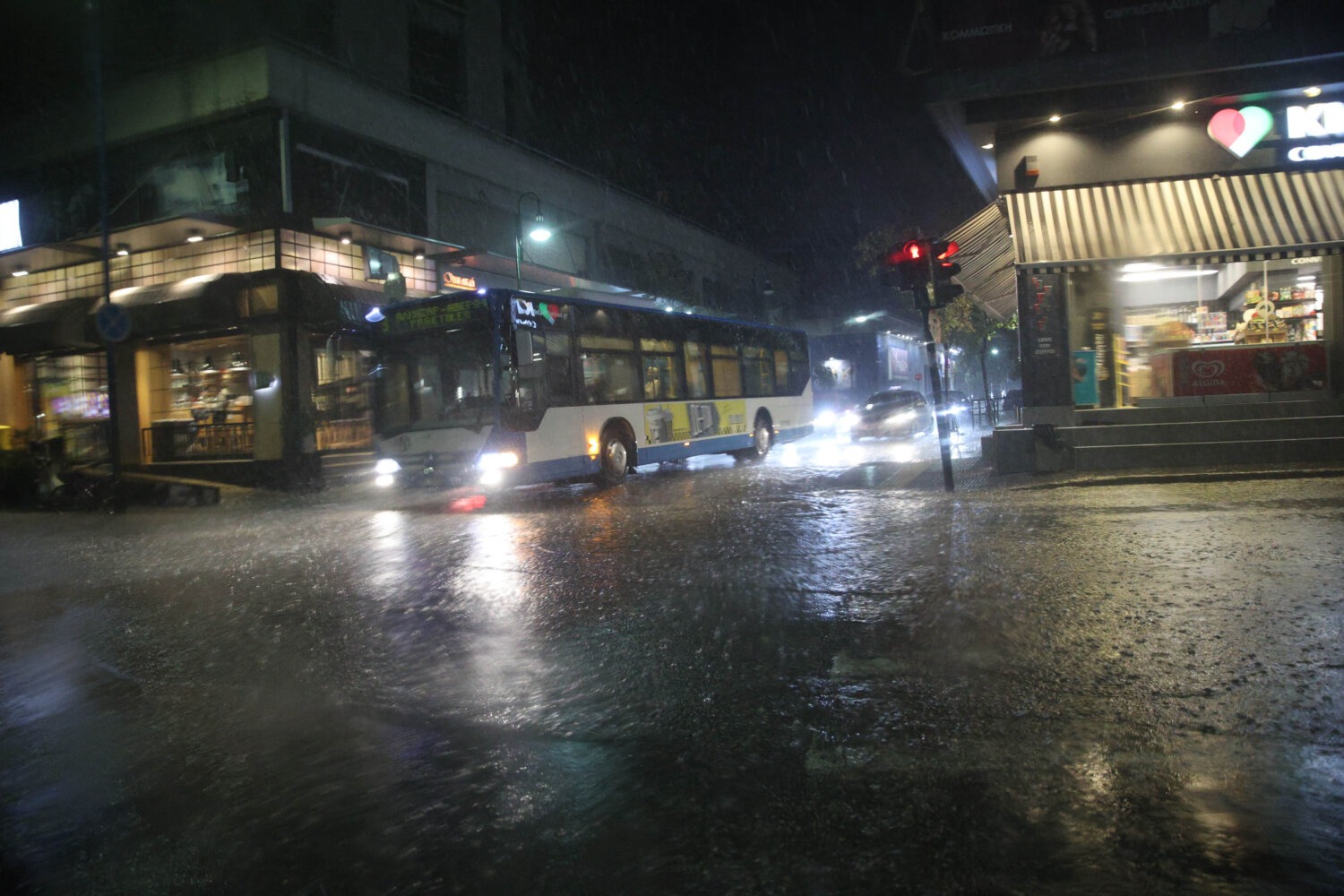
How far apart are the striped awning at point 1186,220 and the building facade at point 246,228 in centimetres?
1226

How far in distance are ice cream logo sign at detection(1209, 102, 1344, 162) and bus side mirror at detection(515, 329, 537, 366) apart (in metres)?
11.6

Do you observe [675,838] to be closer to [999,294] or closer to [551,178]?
[999,294]

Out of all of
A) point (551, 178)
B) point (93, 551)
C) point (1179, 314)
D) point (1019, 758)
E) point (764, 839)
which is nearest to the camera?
point (764, 839)

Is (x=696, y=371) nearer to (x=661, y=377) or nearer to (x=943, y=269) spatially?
(x=661, y=377)

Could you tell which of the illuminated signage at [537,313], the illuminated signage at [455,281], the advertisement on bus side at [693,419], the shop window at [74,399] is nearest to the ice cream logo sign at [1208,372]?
the advertisement on bus side at [693,419]

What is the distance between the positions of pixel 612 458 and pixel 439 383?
3.52m

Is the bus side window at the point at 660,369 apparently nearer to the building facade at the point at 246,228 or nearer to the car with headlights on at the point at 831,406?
the building facade at the point at 246,228

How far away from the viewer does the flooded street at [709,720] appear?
2.79m

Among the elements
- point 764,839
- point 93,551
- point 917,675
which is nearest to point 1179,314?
point 917,675

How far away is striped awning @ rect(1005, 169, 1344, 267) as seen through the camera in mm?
12766

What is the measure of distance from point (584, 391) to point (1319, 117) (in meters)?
12.7

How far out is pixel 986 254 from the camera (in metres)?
17.5

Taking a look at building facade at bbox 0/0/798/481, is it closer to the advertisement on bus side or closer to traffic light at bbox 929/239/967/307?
the advertisement on bus side

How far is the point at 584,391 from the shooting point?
1501 cm
